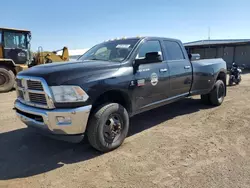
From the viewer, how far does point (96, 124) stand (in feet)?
12.1

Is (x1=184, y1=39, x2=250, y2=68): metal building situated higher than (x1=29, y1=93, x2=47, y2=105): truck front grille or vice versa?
(x1=184, y1=39, x2=250, y2=68): metal building

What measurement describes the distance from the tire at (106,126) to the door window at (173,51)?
2.05 metres

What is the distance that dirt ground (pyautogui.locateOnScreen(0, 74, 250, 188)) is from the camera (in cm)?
308

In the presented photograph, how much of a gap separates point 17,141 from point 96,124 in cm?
194

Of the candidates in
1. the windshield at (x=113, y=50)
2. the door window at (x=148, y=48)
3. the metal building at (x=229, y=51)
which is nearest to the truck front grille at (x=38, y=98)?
the windshield at (x=113, y=50)

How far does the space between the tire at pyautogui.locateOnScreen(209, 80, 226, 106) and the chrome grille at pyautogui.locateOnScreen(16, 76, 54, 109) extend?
5087mm

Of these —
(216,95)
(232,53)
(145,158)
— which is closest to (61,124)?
(145,158)

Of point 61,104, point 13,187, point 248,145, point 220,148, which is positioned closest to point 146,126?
point 220,148

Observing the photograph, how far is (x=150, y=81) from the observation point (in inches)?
180

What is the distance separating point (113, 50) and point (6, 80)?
27.1 ft

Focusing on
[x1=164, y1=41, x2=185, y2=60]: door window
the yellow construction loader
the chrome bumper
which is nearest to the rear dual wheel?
[x1=164, y1=41, x2=185, y2=60]: door window

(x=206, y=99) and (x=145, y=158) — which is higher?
(x=206, y=99)

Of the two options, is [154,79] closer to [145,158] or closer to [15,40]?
[145,158]

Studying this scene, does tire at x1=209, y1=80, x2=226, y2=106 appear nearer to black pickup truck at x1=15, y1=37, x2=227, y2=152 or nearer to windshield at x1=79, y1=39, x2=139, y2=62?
black pickup truck at x1=15, y1=37, x2=227, y2=152
